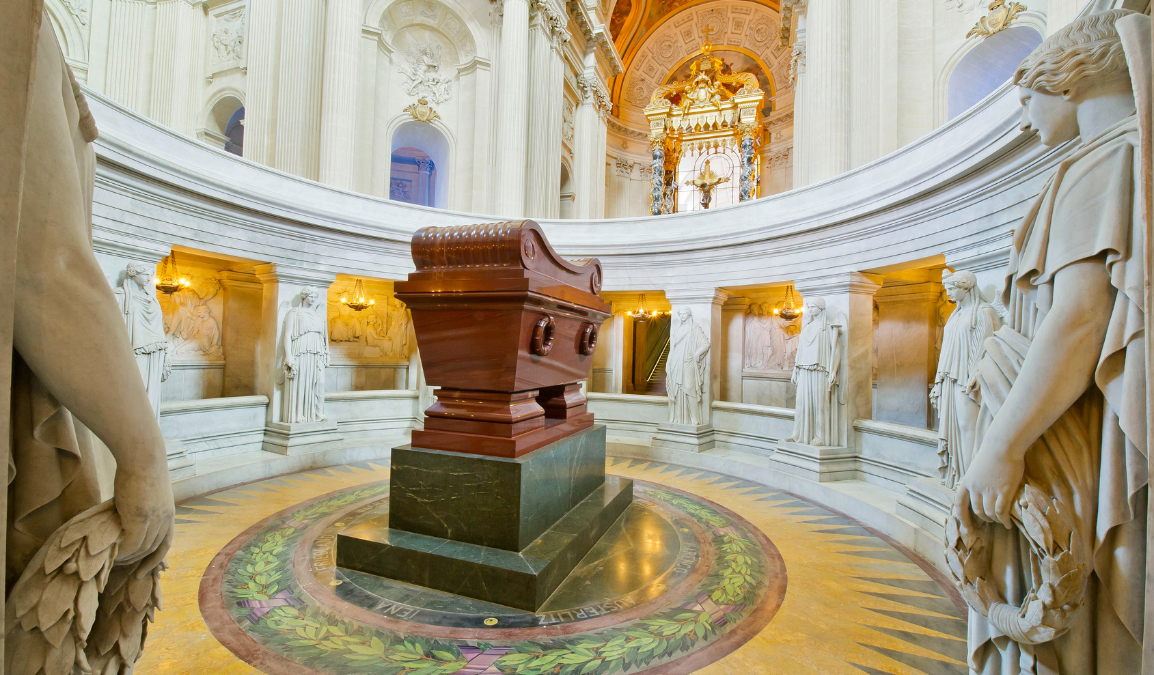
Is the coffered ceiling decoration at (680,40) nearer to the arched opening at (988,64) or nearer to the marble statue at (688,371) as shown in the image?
the arched opening at (988,64)

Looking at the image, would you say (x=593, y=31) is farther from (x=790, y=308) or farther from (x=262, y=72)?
(x=790, y=308)

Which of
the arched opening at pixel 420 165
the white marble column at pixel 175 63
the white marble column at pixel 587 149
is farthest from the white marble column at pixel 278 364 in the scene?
the white marble column at pixel 587 149

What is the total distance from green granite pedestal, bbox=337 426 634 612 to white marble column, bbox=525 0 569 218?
989cm

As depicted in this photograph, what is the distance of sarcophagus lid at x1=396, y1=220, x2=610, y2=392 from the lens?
273cm

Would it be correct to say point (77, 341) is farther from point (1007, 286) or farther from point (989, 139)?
point (989, 139)

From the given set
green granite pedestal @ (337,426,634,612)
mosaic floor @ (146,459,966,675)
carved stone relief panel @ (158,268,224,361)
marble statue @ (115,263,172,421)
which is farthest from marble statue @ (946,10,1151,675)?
carved stone relief panel @ (158,268,224,361)

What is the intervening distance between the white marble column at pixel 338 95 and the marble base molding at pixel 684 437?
24.8 feet

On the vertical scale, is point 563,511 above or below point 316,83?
below

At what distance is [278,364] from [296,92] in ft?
21.0

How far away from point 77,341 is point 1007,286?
228 centimetres

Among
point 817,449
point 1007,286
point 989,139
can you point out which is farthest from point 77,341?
point 817,449

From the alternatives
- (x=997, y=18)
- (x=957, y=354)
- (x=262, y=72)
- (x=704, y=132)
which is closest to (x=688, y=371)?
(x=957, y=354)

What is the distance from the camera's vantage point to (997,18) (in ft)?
23.8

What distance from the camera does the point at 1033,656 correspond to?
4.23ft
